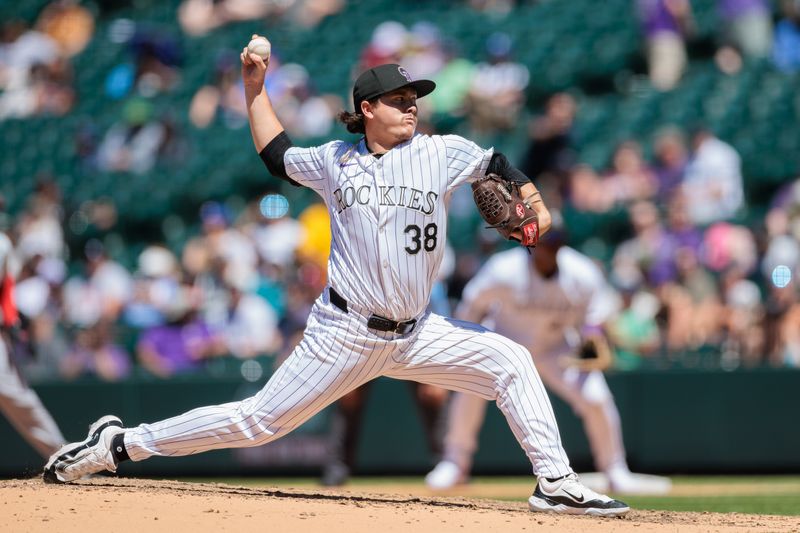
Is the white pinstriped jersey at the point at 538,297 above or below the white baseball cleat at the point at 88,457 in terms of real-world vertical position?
above

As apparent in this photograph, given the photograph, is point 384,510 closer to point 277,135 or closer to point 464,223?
point 277,135

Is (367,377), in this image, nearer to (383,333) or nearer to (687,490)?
(383,333)

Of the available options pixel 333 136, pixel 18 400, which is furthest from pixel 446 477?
pixel 333 136

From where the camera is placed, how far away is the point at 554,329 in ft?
28.5

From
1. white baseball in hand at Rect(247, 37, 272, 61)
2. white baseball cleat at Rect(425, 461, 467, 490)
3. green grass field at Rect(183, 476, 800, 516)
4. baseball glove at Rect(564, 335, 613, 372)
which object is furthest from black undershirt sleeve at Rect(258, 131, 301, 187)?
white baseball cleat at Rect(425, 461, 467, 490)

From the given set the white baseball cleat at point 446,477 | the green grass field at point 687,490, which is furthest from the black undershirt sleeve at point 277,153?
the white baseball cleat at point 446,477

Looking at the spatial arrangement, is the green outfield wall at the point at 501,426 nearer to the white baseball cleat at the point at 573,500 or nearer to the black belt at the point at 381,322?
A: the white baseball cleat at the point at 573,500

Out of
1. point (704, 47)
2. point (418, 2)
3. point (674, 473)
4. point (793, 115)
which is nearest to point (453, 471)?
point (674, 473)

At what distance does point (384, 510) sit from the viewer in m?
5.28

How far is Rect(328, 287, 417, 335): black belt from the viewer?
5.14 m

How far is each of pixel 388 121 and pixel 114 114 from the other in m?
9.89

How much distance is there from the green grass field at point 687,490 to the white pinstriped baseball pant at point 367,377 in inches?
69.7

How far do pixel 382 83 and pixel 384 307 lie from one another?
91cm

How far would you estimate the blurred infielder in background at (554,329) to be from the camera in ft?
28.0
